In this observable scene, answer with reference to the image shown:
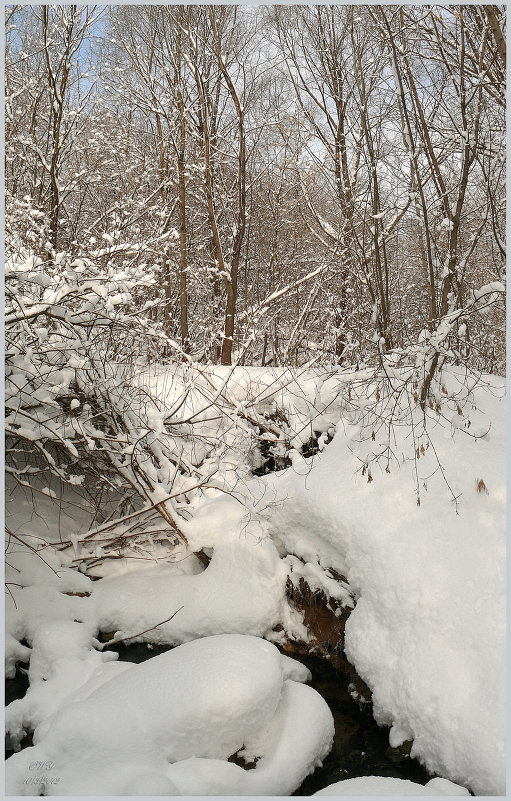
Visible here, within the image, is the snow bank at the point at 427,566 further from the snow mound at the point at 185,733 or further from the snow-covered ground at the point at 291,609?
the snow mound at the point at 185,733

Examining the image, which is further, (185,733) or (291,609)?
(291,609)

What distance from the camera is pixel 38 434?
4609 mm

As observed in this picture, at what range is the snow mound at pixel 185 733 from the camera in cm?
322

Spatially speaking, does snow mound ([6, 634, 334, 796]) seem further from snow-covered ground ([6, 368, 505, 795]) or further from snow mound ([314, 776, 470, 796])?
snow mound ([314, 776, 470, 796])

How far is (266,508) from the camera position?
527 centimetres

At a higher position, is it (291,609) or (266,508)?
(266,508)

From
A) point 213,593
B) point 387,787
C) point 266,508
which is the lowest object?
point 387,787

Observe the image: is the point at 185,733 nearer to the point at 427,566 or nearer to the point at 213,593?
the point at 213,593

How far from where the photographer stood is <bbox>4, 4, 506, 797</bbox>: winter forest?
3.45 m

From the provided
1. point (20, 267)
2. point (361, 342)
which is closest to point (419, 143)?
point (361, 342)

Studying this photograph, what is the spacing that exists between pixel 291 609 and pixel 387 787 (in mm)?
1880

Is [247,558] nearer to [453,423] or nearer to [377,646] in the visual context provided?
[377,646]

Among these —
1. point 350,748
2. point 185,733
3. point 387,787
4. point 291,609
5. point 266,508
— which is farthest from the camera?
point 266,508

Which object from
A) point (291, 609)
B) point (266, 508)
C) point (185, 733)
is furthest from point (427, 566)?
point (185, 733)
